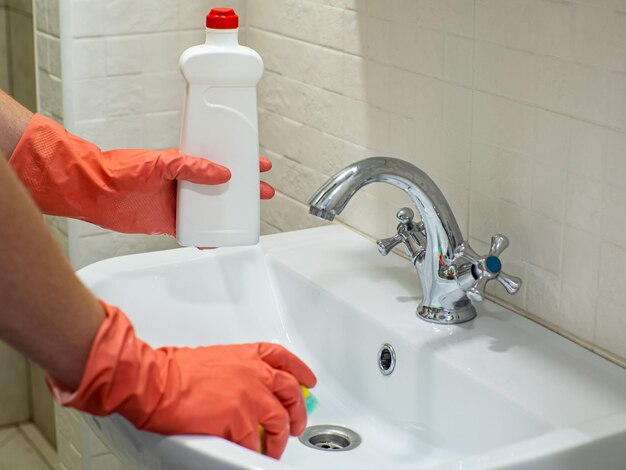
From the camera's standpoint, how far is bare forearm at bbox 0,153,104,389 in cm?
80

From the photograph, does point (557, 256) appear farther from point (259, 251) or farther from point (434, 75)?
point (259, 251)

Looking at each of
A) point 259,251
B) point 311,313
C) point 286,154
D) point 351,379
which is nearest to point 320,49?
point 286,154

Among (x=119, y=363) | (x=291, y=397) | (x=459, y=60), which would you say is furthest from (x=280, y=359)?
(x=459, y=60)

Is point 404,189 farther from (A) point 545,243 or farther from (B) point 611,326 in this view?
(B) point 611,326

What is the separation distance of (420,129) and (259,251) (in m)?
0.31

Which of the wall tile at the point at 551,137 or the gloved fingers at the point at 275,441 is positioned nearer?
the gloved fingers at the point at 275,441

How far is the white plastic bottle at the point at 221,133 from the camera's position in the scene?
48.8 inches

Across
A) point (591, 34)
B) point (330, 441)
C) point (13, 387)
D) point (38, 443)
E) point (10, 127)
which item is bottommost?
point (38, 443)

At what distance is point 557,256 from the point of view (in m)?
1.25

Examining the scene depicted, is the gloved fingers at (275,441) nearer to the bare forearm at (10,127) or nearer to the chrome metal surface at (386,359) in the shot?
the chrome metal surface at (386,359)

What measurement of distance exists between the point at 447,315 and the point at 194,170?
37cm

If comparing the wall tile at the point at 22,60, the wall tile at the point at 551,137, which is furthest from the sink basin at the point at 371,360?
the wall tile at the point at 22,60

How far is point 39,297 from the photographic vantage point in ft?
2.70

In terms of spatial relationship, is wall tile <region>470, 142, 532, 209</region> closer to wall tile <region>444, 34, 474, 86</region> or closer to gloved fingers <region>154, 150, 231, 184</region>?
wall tile <region>444, 34, 474, 86</region>
